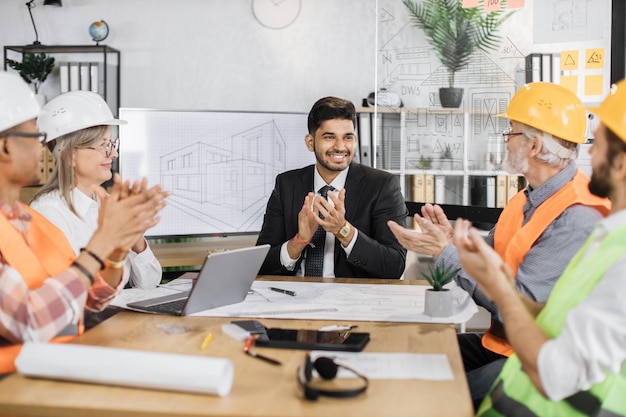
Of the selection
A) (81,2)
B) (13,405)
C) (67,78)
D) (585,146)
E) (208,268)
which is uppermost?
(81,2)

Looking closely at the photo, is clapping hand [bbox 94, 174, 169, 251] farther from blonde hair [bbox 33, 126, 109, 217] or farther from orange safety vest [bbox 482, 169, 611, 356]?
orange safety vest [bbox 482, 169, 611, 356]

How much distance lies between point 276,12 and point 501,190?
2.24 metres

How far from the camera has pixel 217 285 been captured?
6.39ft

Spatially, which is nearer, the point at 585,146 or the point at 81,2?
the point at 585,146

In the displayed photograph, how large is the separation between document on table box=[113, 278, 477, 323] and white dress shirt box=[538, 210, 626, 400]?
0.65m

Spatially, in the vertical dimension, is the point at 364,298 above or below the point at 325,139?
below

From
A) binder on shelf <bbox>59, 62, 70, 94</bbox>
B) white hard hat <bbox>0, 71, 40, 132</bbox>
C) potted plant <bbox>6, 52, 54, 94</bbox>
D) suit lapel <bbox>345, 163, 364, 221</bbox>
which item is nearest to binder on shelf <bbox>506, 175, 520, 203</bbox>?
suit lapel <bbox>345, 163, 364, 221</bbox>

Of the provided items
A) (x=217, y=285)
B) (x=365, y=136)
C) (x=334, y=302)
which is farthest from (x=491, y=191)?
(x=217, y=285)

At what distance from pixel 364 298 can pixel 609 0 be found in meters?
2.12

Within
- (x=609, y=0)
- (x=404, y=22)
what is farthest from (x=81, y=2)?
(x=609, y=0)

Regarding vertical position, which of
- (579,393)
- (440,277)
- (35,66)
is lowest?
(579,393)

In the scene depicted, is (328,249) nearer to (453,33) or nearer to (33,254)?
(33,254)

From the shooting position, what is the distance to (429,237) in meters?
2.17

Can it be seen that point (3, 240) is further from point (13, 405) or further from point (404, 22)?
point (404, 22)
